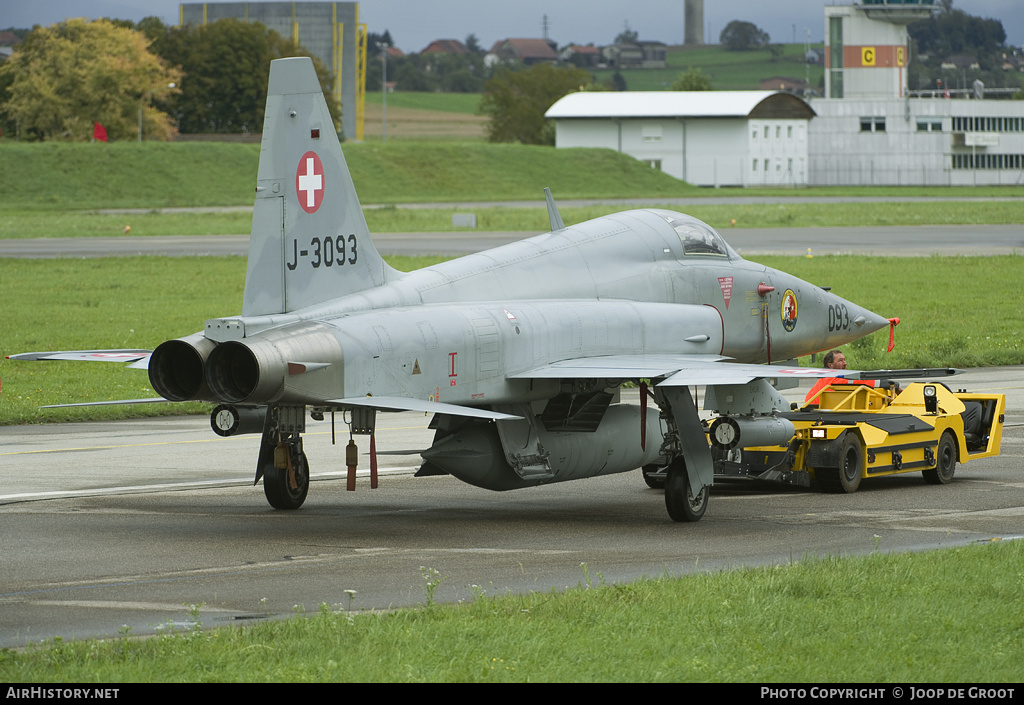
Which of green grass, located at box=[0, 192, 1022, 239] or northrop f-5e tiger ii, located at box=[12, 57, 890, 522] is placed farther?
green grass, located at box=[0, 192, 1022, 239]

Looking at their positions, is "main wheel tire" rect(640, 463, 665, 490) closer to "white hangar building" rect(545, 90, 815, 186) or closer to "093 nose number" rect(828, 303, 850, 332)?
"093 nose number" rect(828, 303, 850, 332)

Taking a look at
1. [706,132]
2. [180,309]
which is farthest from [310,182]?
[706,132]

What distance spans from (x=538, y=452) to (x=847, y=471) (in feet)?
12.6

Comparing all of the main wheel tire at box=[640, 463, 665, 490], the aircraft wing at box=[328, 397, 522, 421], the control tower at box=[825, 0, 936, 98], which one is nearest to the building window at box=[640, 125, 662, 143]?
the control tower at box=[825, 0, 936, 98]

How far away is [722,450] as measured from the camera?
1397cm

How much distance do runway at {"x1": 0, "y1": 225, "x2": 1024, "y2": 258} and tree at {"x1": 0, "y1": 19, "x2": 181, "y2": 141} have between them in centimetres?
→ 5187

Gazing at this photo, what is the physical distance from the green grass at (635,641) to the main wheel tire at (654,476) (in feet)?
20.6

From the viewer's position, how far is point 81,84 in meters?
109

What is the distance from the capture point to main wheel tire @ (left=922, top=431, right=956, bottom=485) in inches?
642

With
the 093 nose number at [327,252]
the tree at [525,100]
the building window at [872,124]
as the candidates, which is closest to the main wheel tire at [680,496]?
the 093 nose number at [327,252]

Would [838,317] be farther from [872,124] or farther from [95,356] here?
[872,124]

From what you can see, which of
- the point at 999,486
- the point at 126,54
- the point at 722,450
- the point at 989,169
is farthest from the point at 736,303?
the point at 989,169

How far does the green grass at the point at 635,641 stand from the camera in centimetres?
742

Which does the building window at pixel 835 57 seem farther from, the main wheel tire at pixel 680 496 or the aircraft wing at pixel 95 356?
the aircraft wing at pixel 95 356
